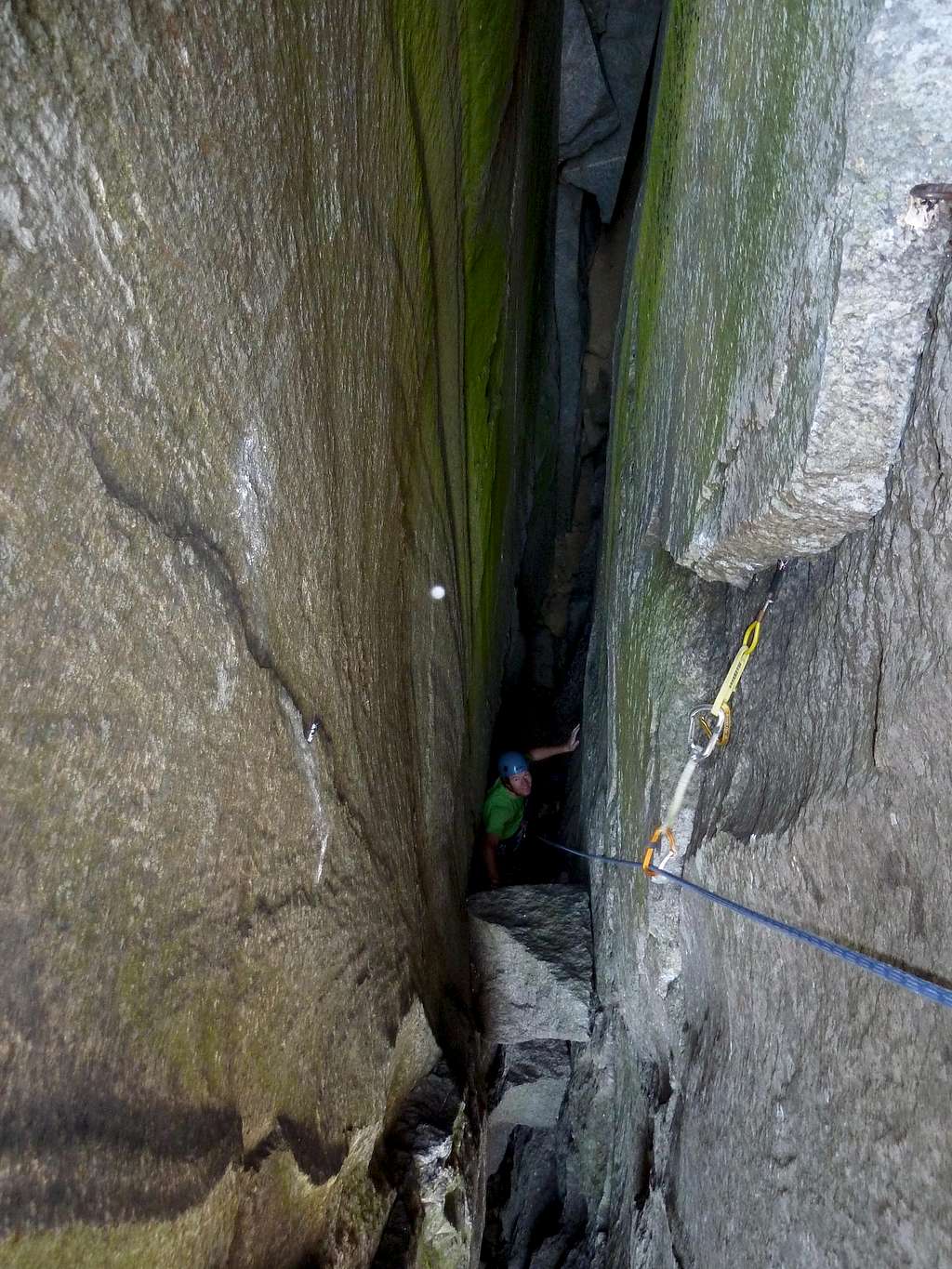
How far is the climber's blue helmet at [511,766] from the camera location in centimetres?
481

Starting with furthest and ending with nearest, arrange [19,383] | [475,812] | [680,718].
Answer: [475,812] → [680,718] → [19,383]

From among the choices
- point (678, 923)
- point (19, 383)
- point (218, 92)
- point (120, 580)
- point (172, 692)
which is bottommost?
point (678, 923)

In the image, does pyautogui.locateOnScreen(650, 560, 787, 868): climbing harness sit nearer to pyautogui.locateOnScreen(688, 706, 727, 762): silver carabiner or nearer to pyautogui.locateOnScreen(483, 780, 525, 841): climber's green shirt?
pyautogui.locateOnScreen(688, 706, 727, 762): silver carabiner

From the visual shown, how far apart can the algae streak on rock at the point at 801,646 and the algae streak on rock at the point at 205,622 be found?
2.39ft

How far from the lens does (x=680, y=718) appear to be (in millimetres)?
2152

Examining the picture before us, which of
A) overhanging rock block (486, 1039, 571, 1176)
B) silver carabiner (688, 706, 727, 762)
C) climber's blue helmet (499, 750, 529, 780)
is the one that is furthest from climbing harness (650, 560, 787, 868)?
climber's blue helmet (499, 750, 529, 780)

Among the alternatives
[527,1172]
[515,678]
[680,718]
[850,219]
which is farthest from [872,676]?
[515,678]

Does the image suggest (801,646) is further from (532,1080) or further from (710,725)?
(532,1080)

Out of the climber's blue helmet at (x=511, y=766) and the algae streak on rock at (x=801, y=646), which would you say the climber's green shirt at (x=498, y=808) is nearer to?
the climber's blue helmet at (x=511, y=766)

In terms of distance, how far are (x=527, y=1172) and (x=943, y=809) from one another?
4427 millimetres

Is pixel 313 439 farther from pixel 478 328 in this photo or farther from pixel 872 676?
pixel 478 328

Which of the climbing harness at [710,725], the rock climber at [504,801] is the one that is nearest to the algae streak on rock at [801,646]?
the climbing harness at [710,725]

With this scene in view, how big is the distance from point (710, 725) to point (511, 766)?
2.92m

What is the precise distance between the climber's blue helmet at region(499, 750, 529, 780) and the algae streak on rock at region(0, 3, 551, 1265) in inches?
102
